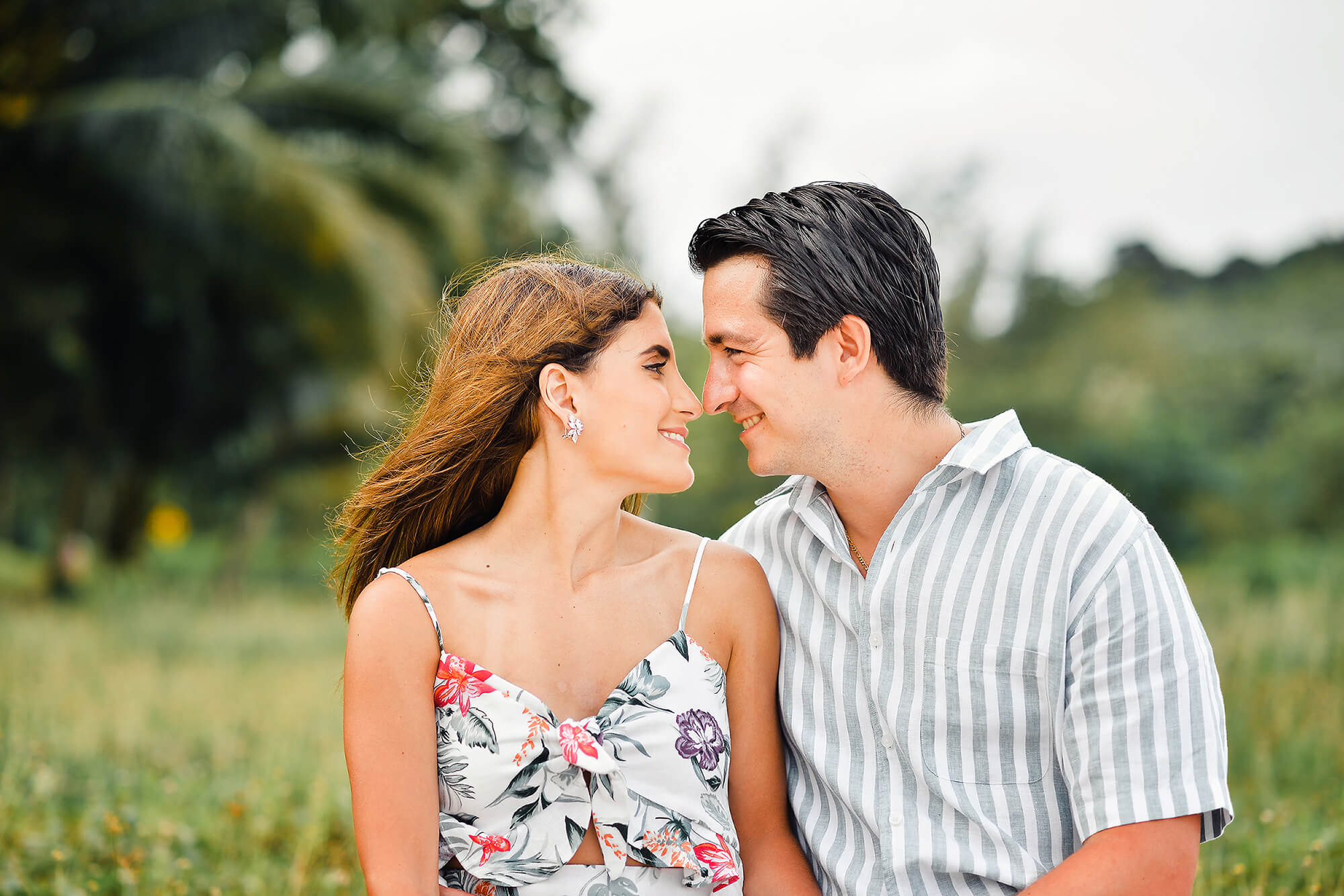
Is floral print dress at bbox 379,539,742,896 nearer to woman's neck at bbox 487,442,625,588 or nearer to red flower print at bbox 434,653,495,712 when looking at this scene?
red flower print at bbox 434,653,495,712

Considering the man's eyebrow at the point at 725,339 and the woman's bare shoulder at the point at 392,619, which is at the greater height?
the man's eyebrow at the point at 725,339

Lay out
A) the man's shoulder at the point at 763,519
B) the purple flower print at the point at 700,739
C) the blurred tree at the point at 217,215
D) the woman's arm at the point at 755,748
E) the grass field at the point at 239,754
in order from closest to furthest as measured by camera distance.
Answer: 1. the purple flower print at the point at 700,739
2. the woman's arm at the point at 755,748
3. the man's shoulder at the point at 763,519
4. the grass field at the point at 239,754
5. the blurred tree at the point at 217,215

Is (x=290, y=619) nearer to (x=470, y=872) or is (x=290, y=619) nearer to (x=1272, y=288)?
(x=470, y=872)

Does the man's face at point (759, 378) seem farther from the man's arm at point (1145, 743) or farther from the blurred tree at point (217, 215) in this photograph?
the blurred tree at point (217, 215)

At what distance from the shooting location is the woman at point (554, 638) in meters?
2.12

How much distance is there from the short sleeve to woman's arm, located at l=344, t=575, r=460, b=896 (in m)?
1.20

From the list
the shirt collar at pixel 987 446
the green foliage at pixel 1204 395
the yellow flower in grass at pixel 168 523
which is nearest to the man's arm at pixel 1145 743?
the shirt collar at pixel 987 446

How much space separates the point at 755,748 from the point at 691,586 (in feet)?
1.22

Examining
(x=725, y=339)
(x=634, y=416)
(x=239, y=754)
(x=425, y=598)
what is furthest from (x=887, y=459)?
(x=239, y=754)

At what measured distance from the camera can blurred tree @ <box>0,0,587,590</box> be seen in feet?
28.1

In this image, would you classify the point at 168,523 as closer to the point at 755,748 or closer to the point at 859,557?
the point at 755,748

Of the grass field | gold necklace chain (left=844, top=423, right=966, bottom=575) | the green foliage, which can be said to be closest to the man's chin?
gold necklace chain (left=844, top=423, right=966, bottom=575)

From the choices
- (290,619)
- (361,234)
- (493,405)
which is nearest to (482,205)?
(361,234)

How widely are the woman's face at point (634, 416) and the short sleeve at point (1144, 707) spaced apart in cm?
87
